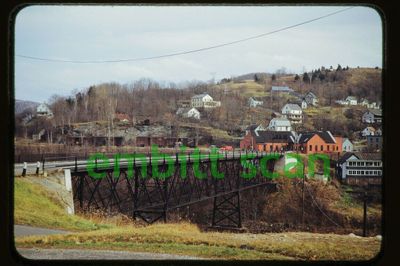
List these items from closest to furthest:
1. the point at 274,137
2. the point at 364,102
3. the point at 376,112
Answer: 1. the point at 376,112
2. the point at 364,102
3. the point at 274,137

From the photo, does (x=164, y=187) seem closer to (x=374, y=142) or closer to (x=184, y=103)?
(x=184, y=103)

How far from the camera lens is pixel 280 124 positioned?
5547mm

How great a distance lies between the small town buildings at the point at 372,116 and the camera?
471cm

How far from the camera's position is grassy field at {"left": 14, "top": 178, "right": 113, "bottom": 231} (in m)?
4.65

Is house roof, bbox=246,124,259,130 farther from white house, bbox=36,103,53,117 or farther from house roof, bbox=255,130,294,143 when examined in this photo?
white house, bbox=36,103,53,117

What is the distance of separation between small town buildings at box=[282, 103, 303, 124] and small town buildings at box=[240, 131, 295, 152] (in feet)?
0.62

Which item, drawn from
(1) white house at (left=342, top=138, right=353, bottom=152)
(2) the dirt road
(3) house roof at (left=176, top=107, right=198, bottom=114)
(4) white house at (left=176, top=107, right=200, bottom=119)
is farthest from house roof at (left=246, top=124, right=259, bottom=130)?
(2) the dirt road

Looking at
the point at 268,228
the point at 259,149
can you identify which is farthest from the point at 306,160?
the point at 268,228

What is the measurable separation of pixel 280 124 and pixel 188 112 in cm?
120

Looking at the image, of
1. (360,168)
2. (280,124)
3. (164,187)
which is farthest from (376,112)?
(164,187)

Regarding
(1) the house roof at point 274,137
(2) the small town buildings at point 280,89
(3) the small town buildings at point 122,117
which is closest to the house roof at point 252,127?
(1) the house roof at point 274,137

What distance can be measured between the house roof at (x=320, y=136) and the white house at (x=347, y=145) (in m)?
0.13

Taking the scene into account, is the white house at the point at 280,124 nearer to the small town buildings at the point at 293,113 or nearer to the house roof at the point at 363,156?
the small town buildings at the point at 293,113

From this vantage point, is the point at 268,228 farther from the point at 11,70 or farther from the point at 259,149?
the point at 11,70
